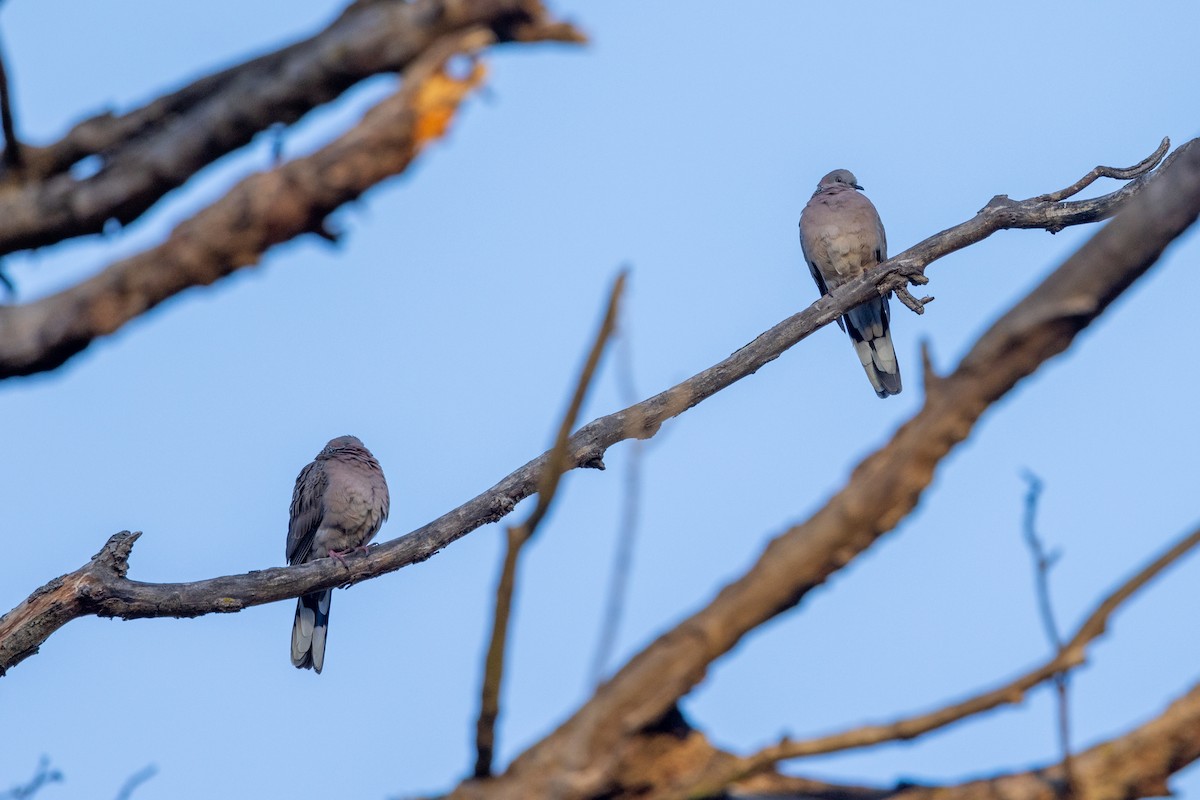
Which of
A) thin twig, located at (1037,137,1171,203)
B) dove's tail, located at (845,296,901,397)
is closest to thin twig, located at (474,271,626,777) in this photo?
thin twig, located at (1037,137,1171,203)

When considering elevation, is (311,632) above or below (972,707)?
above

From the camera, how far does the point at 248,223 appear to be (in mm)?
2082

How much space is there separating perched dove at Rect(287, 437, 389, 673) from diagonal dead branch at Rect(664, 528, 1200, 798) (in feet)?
21.3

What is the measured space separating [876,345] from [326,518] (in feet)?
13.7

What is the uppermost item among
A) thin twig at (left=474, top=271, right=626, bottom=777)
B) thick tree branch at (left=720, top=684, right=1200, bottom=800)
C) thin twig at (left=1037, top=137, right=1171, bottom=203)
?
thin twig at (left=1037, top=137, right=1171, bottom=203)

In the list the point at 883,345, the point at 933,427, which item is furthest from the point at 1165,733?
→ the point at 883,345

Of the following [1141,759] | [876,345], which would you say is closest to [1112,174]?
[876,345]

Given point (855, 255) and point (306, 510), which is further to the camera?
point (855, 255)

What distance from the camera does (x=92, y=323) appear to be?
83.8 inches

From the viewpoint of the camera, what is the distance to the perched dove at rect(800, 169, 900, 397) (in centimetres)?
915

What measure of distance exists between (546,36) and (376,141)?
0.41 meters

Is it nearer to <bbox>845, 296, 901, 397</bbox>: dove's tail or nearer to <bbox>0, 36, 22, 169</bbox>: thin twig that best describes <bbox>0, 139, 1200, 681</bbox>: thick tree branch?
<bbox>0, 36, 22, 169</bbox>: thin twig

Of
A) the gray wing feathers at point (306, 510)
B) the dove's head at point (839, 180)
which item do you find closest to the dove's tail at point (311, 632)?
the gray wing feathers at point (306, 510)

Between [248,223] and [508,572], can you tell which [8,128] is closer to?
[248,223]
